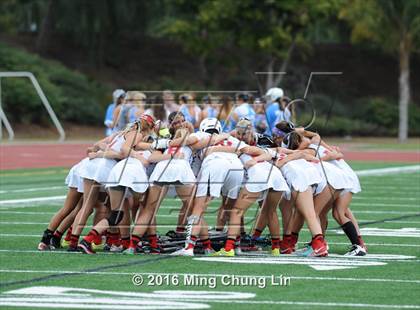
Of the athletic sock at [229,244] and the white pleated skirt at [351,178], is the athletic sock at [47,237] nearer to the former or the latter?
the athletic sock at [229,244]

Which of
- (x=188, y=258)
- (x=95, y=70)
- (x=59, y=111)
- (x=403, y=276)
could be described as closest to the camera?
(x=403, y=276)

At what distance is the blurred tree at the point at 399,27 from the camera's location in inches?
1810

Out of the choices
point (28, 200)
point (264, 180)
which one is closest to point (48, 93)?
point (28, 200)

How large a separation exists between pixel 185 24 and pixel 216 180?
37.0 m

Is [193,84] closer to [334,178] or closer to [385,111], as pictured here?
[385,111]

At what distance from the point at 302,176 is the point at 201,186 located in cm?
109

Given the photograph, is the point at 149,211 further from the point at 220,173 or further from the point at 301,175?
the point at 301,175

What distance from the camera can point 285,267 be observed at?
35.5 ft

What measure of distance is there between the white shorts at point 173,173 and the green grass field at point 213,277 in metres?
0.84

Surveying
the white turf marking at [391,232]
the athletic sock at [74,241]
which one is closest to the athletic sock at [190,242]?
the athletic sock at [74,241]

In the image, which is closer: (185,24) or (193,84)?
(185,24)

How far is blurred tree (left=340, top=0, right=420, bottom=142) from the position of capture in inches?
1810

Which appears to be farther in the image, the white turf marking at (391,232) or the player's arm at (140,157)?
the white turf marking at (391,232)

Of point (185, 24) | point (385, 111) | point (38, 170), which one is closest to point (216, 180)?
point (38, 170)
